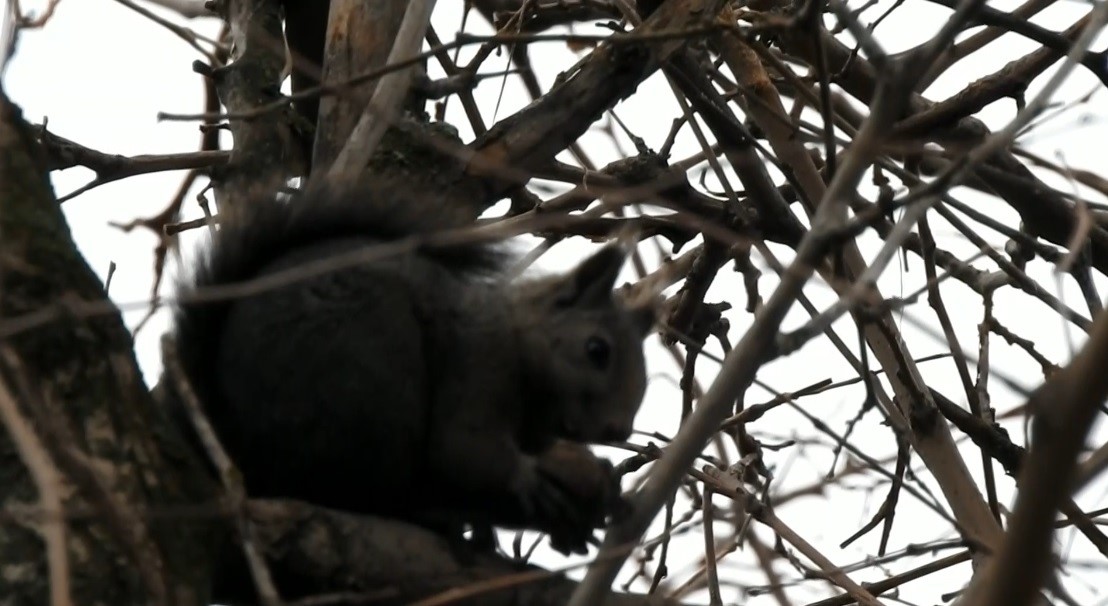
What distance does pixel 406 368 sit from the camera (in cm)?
257

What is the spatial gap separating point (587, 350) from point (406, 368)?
0.51 meters

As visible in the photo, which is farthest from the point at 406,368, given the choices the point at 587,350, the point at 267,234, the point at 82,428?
the point at 82,428

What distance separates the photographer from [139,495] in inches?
77.9

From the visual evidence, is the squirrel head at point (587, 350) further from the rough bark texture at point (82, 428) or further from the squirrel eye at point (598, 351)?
the rough bark texture at point (82, 428)

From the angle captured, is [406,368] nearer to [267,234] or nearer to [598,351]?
[267,234]

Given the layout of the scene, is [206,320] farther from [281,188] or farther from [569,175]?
[569,175]

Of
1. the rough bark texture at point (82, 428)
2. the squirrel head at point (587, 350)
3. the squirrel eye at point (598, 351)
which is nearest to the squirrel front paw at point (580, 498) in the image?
the squirrel head at point (587, 350)

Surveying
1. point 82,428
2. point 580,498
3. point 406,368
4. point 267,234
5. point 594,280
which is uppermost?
point 594,280

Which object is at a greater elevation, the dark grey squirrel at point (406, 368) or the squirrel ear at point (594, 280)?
the squirrel ear at point (594, 280)

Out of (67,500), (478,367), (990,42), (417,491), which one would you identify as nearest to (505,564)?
(417,491)

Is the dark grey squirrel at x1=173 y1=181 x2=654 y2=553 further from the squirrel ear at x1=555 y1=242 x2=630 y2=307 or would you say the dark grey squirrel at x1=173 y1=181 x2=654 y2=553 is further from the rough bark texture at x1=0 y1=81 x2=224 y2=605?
the rough bark texture at x1=0 y1=81 x2=224 y2=605

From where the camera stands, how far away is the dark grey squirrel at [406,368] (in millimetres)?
2502

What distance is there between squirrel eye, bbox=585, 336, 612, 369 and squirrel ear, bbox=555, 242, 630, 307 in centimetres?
11

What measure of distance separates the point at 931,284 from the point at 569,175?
177cm
